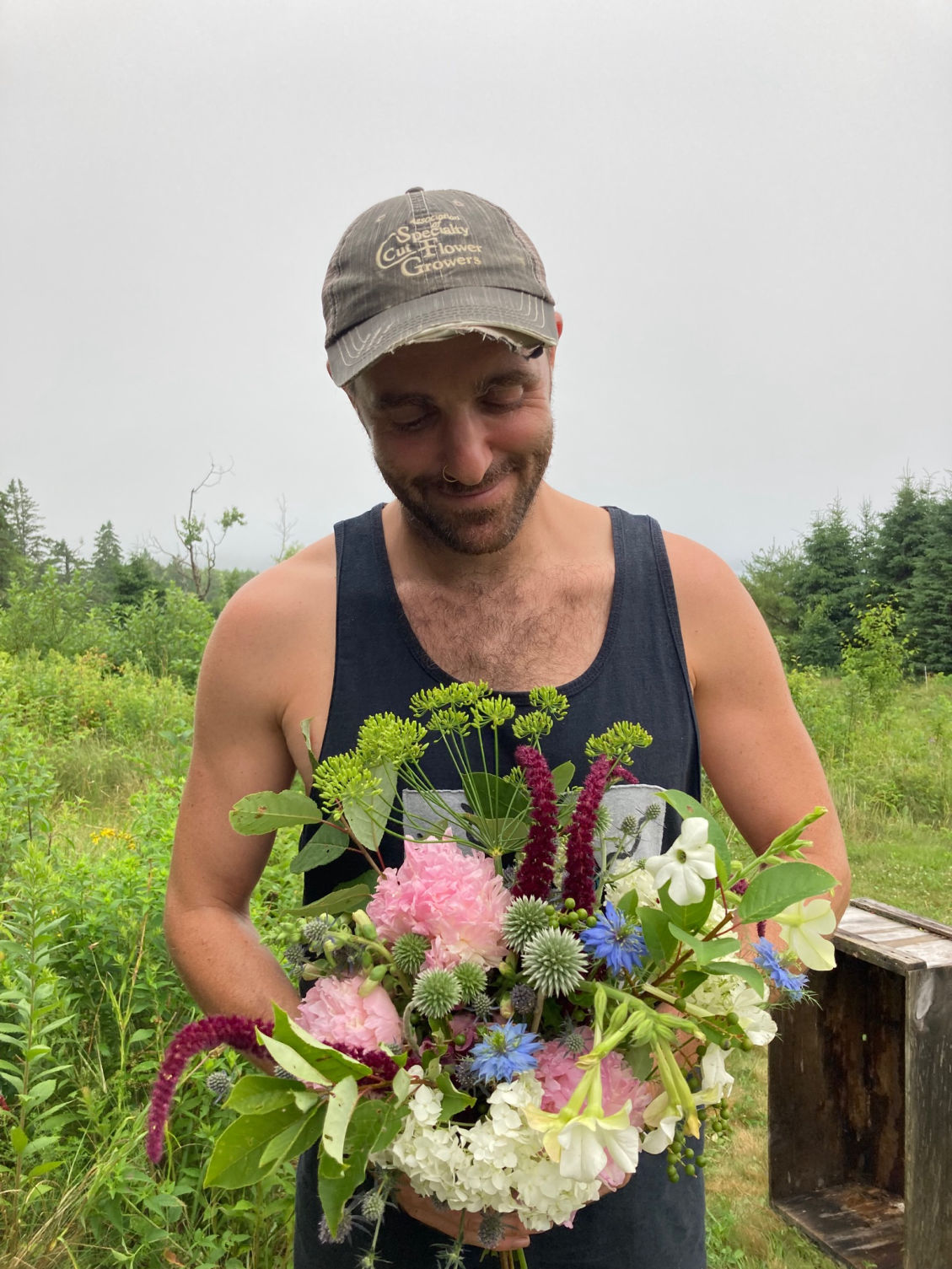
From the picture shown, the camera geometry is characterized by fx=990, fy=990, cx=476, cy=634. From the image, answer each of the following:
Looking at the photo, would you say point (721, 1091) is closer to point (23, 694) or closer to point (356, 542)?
point (356, 542)

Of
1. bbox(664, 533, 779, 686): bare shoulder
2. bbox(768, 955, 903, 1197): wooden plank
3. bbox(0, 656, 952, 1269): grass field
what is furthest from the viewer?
bbox(768, 955, 903, 1197): wooden plank

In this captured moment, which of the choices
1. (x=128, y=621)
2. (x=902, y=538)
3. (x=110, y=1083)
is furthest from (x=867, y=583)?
(x=110, y=1083)

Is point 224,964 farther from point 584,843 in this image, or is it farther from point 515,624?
point 584,843

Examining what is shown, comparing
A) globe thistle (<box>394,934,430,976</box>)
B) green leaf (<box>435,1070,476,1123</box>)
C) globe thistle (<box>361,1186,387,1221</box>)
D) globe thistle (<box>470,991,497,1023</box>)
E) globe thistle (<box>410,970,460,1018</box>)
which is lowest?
globe thistle (<box>361,1186,387,1221</box>)

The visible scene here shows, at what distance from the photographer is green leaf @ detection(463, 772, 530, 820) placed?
120 centimetres

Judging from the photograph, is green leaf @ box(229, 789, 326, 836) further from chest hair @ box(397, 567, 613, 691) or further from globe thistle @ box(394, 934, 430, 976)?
chest hair @ box(397, 567, 613, 691)

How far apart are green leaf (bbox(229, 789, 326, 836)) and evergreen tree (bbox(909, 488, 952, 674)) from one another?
929 inches

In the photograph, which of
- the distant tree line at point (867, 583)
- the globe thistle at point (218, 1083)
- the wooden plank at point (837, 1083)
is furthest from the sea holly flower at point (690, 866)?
the distant tree line at point (867, 583)

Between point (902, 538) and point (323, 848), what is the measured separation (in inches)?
1070

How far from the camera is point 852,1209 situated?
3.83 m

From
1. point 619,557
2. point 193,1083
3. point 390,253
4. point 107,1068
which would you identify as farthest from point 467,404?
point 107,1068

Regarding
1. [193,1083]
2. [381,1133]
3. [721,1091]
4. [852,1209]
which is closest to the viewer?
[381,1133]

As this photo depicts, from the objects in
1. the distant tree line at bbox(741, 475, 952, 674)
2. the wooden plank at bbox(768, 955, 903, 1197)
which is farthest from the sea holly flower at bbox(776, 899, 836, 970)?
the distant tree line at bbox(741, 475, 952, 674)

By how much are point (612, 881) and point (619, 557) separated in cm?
85
